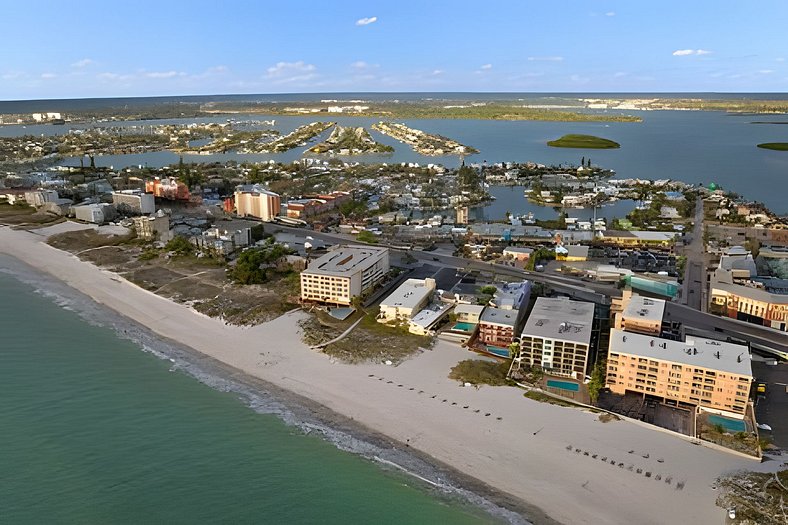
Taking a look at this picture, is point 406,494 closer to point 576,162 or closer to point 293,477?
point 293,477

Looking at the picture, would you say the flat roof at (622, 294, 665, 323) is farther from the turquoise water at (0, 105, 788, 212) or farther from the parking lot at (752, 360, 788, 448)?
the turquoise water at (0, 105, 788, 212)

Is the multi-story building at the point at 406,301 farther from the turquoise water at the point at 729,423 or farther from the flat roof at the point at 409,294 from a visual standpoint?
the turquoise water at the point at 729,423

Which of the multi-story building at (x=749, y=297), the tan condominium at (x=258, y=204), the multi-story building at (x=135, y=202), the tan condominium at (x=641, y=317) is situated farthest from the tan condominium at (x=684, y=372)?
the multi-story building at (x=135, y=202)

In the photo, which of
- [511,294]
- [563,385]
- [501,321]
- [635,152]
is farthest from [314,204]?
[635,152]

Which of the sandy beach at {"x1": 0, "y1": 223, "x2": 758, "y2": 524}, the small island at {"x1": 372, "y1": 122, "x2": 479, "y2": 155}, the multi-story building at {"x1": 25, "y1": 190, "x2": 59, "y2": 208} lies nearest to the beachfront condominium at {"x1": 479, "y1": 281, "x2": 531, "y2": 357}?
the sandy beach at {"x1": 0, "y1": 223, "x2": 758, "y2": 524}

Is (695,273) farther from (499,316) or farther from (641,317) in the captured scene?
(499,316)

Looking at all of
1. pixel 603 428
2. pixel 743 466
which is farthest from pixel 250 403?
pixel 743 466
